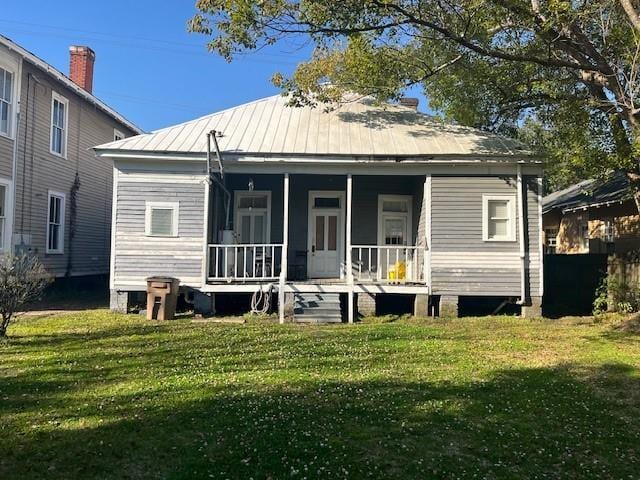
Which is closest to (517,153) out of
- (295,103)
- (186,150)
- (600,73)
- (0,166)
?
(600,73)

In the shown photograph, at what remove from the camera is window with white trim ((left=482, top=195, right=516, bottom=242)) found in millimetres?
12656

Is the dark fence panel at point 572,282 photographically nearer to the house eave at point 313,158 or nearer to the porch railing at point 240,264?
the house eave at point 313,158

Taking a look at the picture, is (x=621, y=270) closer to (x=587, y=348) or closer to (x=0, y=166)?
(x=587, y=348)

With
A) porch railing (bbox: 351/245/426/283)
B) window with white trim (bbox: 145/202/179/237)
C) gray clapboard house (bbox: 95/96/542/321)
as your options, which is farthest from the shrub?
porch railing (bbox: 351/245/426/283)

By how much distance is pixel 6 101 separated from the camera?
1355 cm

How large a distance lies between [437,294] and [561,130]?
4.80m

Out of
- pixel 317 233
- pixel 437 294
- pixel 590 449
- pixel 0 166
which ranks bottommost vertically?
pixel 590 449

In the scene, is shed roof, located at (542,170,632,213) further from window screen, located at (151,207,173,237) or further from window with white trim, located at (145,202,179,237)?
window screen, located at (151,207,173,237)

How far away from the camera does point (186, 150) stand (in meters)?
12.4

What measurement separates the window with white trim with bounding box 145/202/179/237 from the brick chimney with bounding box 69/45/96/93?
352 inches

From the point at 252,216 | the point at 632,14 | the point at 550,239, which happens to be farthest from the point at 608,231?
the point at 252,216

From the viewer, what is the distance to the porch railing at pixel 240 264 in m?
12.4

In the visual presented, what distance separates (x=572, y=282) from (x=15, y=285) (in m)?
13.5

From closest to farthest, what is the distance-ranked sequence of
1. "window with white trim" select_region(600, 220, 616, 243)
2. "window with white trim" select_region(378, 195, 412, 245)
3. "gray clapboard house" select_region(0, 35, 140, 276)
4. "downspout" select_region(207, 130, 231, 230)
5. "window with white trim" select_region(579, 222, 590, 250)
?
"downspout" select_region(207, 130, 231, 230) < "gray clapboard house" select_region(0, 35, 140, 276) < "window with white trim" select_region(378, 195, 412, 245) < "window with white trim" select_region(600, 220, 616, 243) < "window with white trim" select_region(579, 222, 590, 250)
